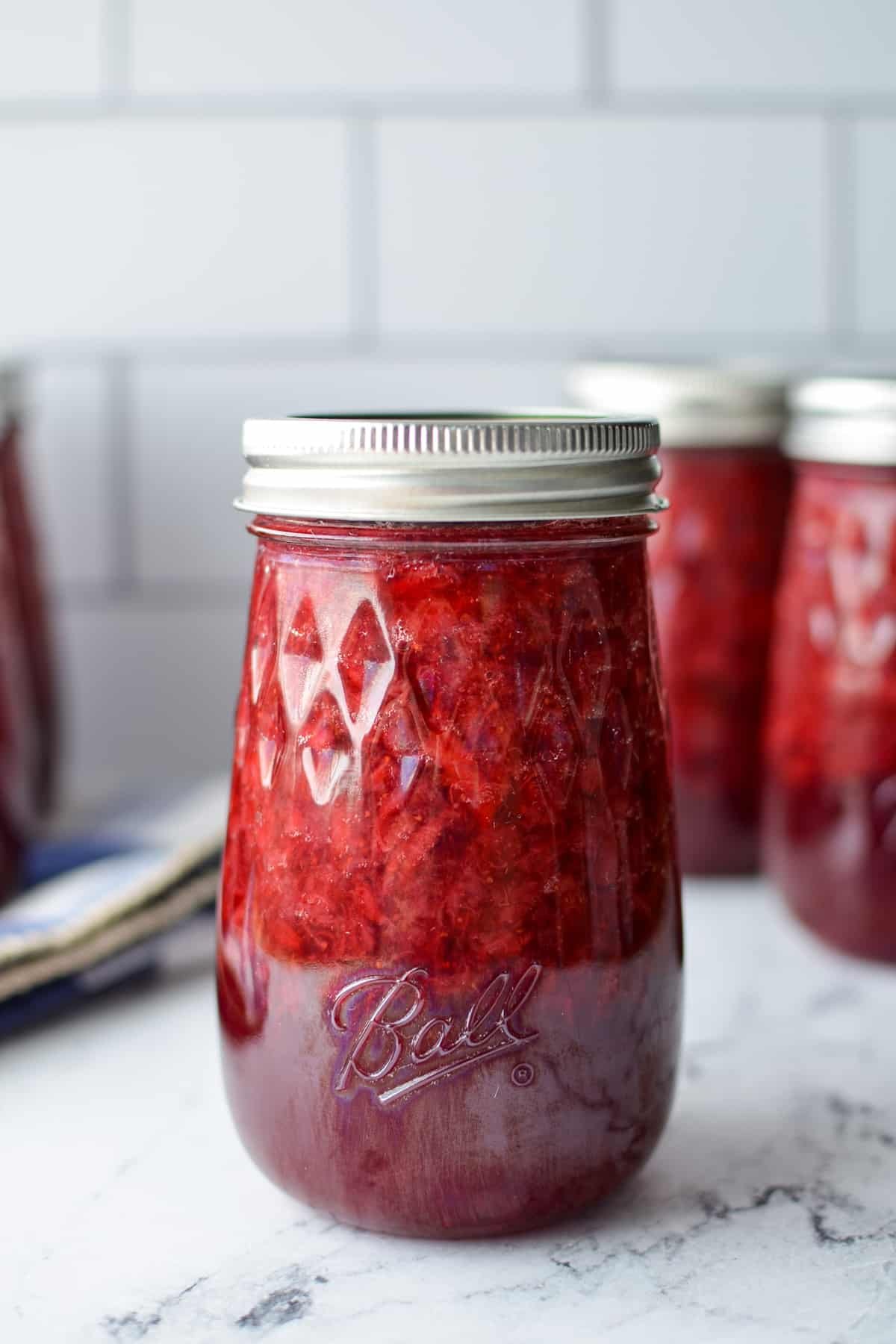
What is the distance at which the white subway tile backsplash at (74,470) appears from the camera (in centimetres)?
109

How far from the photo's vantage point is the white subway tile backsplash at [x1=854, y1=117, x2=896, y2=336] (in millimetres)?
1042

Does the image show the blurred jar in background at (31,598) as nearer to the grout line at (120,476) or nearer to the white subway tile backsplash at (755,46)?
the grout line at (120,476)

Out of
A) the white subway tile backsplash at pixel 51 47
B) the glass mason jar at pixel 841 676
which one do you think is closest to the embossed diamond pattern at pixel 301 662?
the glass mason jar at pixel 841 676

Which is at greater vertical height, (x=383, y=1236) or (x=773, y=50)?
(x=773, y=50)

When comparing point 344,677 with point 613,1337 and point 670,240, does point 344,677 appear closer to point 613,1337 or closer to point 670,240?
point 613,1337

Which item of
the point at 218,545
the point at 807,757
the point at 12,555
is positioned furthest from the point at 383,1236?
the point at 218,545

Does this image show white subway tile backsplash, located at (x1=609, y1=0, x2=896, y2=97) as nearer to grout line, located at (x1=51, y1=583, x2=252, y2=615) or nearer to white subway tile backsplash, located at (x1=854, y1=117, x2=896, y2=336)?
white subway tile backsplash, located at (x1=854, y1=117, x2=896, y2=336)

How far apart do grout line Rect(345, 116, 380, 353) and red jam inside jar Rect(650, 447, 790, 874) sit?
→ 289 mm

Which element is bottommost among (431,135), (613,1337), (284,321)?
(613,1337)

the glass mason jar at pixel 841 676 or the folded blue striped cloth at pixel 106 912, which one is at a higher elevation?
the glass mason jar at pixel 841 676

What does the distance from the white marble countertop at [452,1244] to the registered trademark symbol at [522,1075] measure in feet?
0.24

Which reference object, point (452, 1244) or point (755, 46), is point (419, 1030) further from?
point (755, 46)

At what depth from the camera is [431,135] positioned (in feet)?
3.41

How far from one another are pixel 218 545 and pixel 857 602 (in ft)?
1.69
